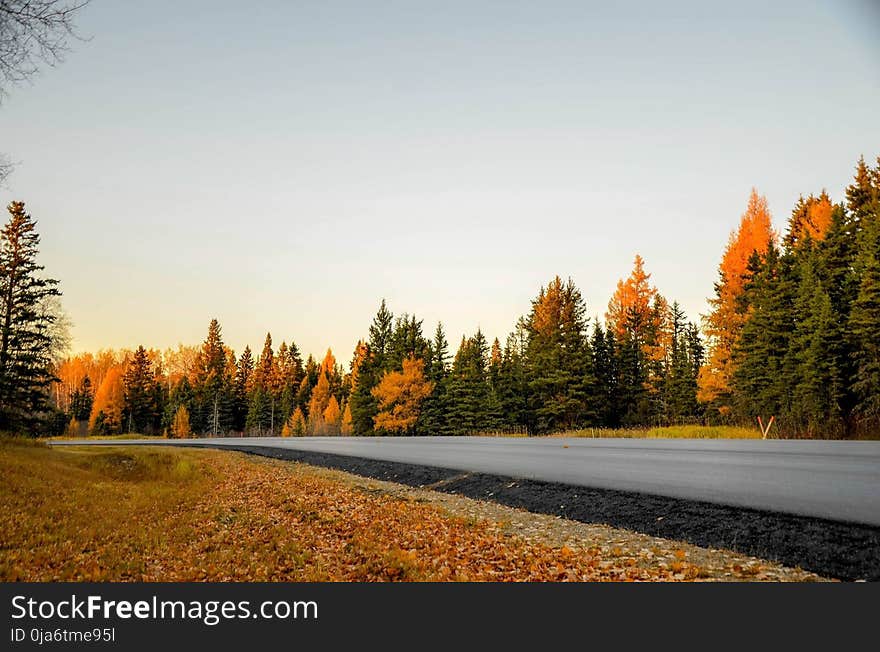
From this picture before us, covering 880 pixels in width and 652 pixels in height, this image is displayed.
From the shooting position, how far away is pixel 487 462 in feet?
66.4

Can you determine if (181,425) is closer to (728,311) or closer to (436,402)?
(436,402)

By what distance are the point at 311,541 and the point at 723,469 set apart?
408 inches

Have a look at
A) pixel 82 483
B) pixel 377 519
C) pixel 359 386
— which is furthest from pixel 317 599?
pixel 359 386

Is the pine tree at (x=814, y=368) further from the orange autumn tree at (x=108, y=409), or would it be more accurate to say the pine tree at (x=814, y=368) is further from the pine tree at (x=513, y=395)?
the orange autumn tree at (x=108, y=409)

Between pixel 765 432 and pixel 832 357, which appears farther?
pixel 832 357

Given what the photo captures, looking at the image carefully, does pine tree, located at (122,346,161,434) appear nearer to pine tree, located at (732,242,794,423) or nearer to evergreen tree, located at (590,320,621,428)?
evergreen tree, located at (590,320,621,428)

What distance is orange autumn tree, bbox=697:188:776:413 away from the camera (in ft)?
133

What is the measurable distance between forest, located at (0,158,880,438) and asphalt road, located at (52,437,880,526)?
11550mm

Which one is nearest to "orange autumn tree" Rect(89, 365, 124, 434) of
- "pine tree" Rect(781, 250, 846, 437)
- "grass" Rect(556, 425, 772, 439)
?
"grass" Rect(556, 425, 772, 439)

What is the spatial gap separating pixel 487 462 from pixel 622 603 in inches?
627

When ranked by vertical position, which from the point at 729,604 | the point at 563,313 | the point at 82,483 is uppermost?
the point at 563,313

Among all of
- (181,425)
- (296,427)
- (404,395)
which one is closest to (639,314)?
(404,395)

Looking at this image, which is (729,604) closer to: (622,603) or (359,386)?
(622,603)

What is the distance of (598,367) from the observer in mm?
51281
